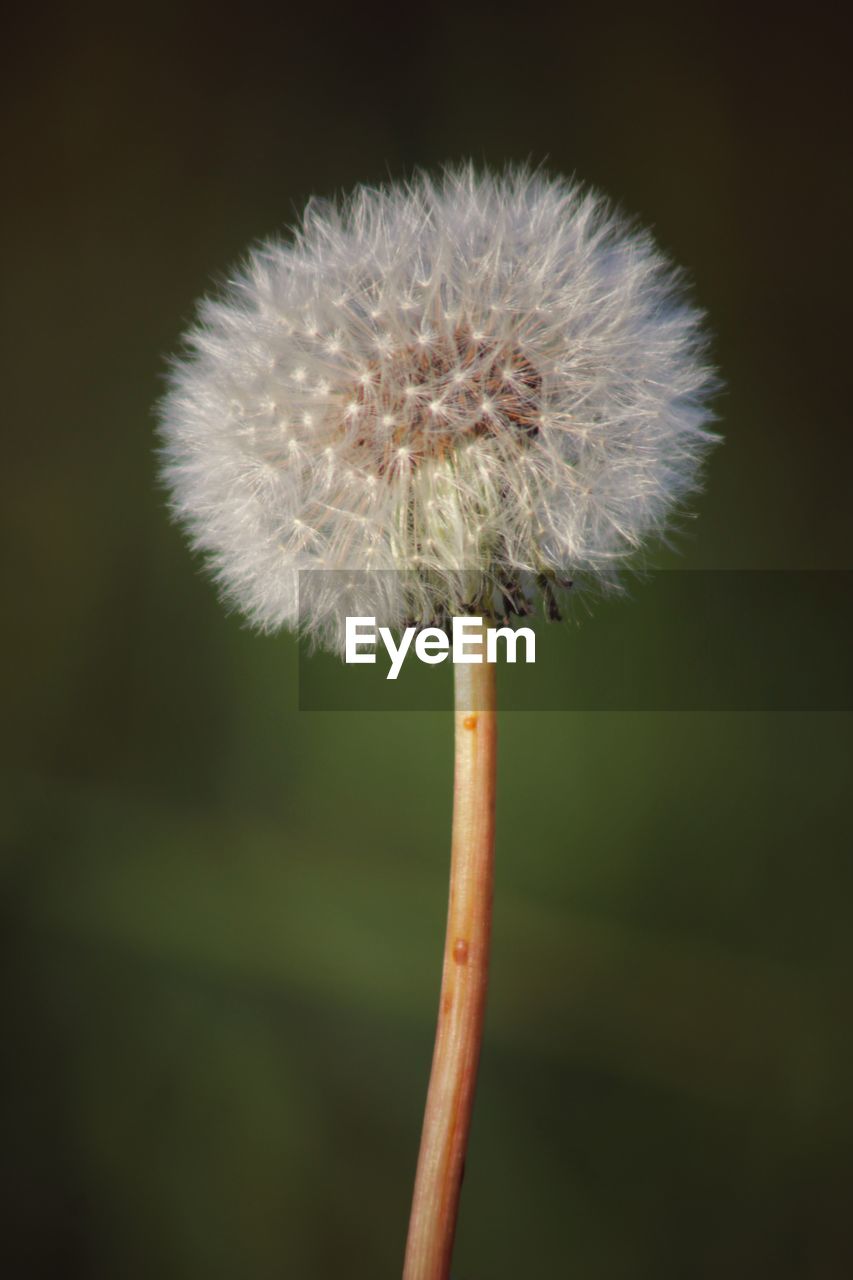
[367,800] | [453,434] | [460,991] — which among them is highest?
[453,434]

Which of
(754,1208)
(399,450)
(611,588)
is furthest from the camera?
(754,1208)

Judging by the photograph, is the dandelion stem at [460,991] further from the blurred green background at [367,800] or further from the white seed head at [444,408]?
the blurred green background at [367,800]

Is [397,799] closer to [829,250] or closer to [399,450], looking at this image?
[399,450]

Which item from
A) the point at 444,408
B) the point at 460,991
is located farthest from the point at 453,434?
the point at 460,991

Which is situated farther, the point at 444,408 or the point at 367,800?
the point at 367,800

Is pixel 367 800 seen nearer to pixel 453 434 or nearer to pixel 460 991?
pixel 460 991

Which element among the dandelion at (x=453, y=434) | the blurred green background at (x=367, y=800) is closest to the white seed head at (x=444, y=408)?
the dandelion at (x=453, y=434)

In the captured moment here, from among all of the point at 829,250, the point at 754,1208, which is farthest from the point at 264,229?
the point at 754,1208

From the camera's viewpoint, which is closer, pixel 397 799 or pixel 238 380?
pixel 238 380
